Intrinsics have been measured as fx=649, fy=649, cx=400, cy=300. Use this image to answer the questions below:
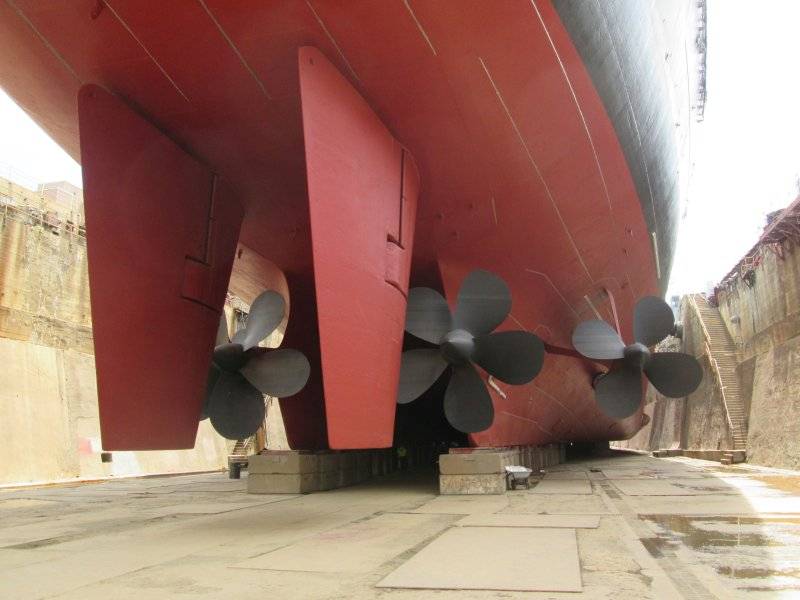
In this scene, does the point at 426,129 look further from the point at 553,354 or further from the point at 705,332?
the point at 705,332

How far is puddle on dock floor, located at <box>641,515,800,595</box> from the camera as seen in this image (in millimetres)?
3740

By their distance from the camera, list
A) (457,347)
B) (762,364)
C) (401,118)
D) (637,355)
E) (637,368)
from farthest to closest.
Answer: (762,364)
(637,368)
(637,355)
(457,347)
(401,118)

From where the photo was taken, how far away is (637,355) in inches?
374

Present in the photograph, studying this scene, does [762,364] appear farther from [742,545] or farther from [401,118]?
[401,118]

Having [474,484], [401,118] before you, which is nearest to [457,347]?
[474,484]

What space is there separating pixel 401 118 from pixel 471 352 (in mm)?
2989

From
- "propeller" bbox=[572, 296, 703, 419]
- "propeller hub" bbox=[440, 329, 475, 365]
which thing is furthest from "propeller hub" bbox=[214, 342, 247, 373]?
"propeller" bbox=[572, 296, 703, 419]

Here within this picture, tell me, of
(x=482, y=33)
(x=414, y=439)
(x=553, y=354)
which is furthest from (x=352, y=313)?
(x=414, y=439)

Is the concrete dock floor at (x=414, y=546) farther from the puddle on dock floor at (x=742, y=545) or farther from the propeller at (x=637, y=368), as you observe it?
the propeller at (x=637, y=368)

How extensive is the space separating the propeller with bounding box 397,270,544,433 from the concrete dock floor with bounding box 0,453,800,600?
4.03 ft

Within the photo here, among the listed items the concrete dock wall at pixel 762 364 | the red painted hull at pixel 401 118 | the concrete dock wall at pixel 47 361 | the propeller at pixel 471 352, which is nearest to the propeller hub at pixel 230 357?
the red painted hull at pixel 401 118

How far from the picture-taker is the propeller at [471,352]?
8188 millimetres

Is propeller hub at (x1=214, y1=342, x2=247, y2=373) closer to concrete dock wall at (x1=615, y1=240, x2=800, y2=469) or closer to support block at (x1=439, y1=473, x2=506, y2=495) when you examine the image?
support block at (x1=439, y1=473, x2=506, y2=495)

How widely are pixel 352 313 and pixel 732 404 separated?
18.0m
